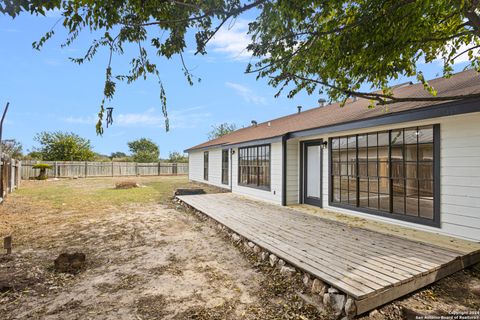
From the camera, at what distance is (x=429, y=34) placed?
12.9ft

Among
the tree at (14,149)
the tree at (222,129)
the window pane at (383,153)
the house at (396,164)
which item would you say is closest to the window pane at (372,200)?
the house at (396,164)

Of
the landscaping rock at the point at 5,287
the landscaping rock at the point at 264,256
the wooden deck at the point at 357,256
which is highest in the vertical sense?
the wooden deck at the point at 357,256

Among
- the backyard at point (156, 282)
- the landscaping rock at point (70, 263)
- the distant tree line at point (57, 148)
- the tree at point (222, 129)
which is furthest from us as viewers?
the tree at point (222, 129)

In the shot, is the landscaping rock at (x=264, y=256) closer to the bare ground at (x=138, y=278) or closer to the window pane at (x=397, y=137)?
the bare ground at (x=138, y=278)

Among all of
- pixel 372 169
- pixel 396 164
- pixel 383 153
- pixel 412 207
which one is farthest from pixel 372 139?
pixel 412 207

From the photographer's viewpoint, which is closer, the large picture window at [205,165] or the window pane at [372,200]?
the window pane at [372,200]

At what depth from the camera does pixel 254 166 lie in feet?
32.7

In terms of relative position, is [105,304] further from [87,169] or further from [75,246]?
[87,169]

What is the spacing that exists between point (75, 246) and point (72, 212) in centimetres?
362

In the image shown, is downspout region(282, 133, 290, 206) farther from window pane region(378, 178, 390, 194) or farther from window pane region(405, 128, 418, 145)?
window pane region(405, 128, 418, 145)

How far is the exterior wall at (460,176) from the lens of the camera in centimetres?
416

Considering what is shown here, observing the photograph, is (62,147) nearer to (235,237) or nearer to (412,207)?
(235,237)

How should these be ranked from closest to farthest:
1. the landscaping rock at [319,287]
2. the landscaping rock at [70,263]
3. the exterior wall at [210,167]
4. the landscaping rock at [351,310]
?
the landscaping rock at [351,310], the landscaping rock at [319,287], the landscaping rock at [70,263], the exterior wall at [210,167]

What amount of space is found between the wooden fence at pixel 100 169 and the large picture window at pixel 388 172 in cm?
2262
